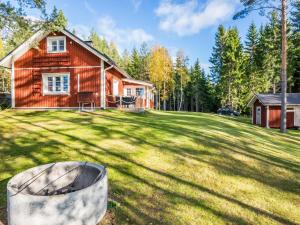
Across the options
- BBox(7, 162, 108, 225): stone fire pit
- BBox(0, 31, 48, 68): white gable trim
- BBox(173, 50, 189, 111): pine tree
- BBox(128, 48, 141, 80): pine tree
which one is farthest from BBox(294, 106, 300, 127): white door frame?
BBox(128, 48, 141, 80): pine tree

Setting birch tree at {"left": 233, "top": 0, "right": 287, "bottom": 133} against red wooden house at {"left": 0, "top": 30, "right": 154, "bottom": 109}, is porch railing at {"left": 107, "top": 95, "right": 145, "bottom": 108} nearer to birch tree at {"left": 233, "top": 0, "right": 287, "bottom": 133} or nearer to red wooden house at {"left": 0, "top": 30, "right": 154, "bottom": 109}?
red wooden house at {"left": 0, "top": 30, "right": 154, "bottom": 109}

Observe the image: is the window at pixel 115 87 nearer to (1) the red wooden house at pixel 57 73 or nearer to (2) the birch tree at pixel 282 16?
(1) the red wooden house at pixel 57 73

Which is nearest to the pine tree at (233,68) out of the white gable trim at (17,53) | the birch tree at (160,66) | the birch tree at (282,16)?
the birch tree at (160,66)

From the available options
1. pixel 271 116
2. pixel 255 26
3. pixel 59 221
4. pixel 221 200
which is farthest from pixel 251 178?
pixel 255 26

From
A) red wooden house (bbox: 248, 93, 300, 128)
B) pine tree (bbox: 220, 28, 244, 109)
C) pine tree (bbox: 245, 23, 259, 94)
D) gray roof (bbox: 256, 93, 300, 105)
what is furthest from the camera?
pine tree (bbox: 245, 23, 259, 94)

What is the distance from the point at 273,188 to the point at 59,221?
4736 millimetres

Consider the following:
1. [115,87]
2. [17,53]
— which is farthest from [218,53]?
[17,53]

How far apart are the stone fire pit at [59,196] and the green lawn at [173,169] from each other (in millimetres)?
565

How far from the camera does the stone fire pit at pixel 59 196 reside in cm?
411

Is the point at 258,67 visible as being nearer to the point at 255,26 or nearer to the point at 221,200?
the point at 255,26

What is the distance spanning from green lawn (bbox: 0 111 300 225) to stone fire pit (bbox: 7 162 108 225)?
1.85 ft

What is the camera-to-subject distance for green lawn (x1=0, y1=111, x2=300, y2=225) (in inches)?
201

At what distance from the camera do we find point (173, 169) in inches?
277

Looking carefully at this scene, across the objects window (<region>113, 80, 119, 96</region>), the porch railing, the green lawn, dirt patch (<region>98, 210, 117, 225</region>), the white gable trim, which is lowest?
dirt patch (<region>98, 210, 117, 225</region>)
